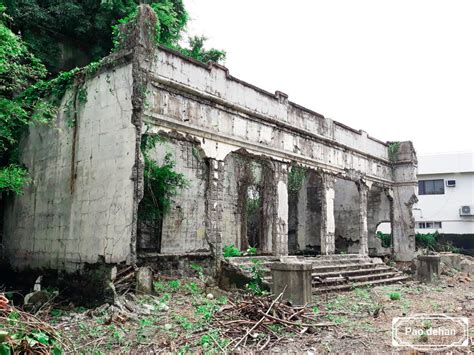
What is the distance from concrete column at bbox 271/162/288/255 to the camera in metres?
14.7

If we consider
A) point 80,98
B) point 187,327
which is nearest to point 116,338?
point 187,327

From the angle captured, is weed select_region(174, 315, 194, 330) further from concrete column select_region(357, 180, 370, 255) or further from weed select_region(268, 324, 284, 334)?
concrete column select_region(357, 180, 370, 255)

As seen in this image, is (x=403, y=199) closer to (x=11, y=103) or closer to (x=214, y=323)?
(x=214, y=323)

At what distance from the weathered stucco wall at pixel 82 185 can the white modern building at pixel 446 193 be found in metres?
25.7

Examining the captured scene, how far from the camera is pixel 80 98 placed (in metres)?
11.7

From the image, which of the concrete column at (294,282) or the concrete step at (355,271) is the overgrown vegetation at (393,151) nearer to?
the concrete step at (355,271)

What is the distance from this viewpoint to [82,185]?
1134cm

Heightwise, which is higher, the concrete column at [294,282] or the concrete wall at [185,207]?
the concrete wall at [185,207]

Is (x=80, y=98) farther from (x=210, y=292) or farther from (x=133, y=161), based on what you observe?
(x=210, y=292)

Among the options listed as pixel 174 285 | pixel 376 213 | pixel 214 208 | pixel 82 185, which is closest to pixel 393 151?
pixel 376 213

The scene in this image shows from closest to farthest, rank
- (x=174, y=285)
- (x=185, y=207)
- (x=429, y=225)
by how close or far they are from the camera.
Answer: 1. (x=174, y=285)
2. (x=185, y=207)
3. (x=429, y=225)

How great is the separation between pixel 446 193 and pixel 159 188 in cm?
2401

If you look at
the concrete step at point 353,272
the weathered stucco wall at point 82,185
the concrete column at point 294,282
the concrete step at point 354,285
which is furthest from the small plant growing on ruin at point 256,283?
the weathered stucco wall at point 82,185

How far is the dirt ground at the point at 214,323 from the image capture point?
266 inches
